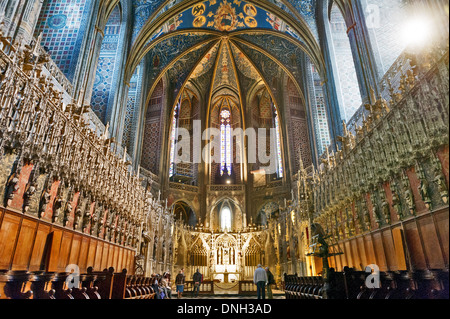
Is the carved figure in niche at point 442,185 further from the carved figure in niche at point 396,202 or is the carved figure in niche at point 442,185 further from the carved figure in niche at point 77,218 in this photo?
the carved figure in niche at point 77,218

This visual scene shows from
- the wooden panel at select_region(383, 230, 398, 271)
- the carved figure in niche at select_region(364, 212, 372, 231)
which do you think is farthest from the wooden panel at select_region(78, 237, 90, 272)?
the wooden panel at select_region(383, 230, 398, 271)

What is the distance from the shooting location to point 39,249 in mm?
6684

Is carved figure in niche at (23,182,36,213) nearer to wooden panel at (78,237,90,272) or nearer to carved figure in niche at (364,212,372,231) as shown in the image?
wooden panel at (78,237,90,272)

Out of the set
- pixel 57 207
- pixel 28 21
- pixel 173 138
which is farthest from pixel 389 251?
pixel 173 138

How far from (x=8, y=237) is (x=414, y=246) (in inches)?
348

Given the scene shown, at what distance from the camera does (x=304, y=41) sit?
16.7 meters

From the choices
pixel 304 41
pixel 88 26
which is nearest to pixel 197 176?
pixel 304 41

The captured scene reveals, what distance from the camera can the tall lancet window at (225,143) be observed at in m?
→ 24.8

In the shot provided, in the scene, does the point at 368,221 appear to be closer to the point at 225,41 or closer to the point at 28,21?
the point at 28,21

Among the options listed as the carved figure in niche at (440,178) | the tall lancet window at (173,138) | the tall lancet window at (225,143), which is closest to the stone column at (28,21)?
the carved figure in niche at (440,178)

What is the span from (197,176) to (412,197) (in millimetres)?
18072

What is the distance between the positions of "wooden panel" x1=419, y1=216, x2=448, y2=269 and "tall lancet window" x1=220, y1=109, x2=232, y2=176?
18775 millimetres

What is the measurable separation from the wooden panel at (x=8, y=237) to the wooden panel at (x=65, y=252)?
176 cm

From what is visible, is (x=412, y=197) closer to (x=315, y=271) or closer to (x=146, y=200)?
(x=315, y=271)
